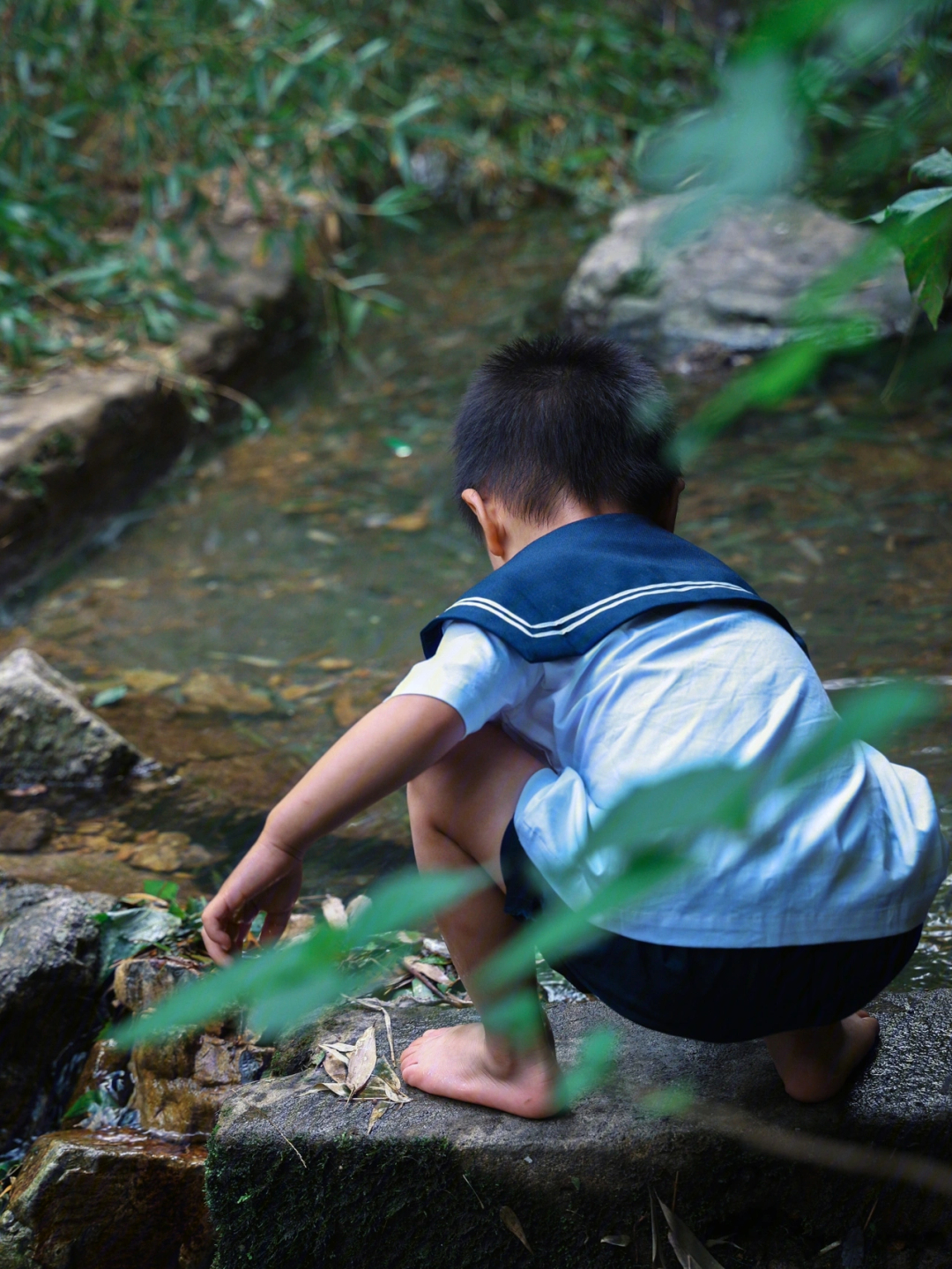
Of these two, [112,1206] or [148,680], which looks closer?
[112,1206]

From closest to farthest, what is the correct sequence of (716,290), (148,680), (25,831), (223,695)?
(25,831) < (223,695) < (148,680) < (716,290)

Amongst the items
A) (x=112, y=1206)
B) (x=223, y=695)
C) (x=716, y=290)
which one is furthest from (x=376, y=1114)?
(x=716, y=290)

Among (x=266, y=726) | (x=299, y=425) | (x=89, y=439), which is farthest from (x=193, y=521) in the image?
(x=266, y=726)

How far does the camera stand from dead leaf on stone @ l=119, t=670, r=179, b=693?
9.89 ft

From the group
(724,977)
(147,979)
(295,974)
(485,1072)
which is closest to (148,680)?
(147,979)

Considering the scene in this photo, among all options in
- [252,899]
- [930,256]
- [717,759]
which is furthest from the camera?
[252,899]

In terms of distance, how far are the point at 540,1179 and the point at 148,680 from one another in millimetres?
2014

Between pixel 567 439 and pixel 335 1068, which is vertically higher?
pixel 567 439

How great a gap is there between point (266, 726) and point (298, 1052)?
4.25ft

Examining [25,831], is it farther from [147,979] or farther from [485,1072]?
[485,1072]

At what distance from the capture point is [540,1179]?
4.28 ft

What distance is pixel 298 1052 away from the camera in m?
1.56

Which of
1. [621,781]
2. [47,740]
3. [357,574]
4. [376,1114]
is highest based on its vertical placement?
[621,781]

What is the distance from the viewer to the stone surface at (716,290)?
4.67 m
